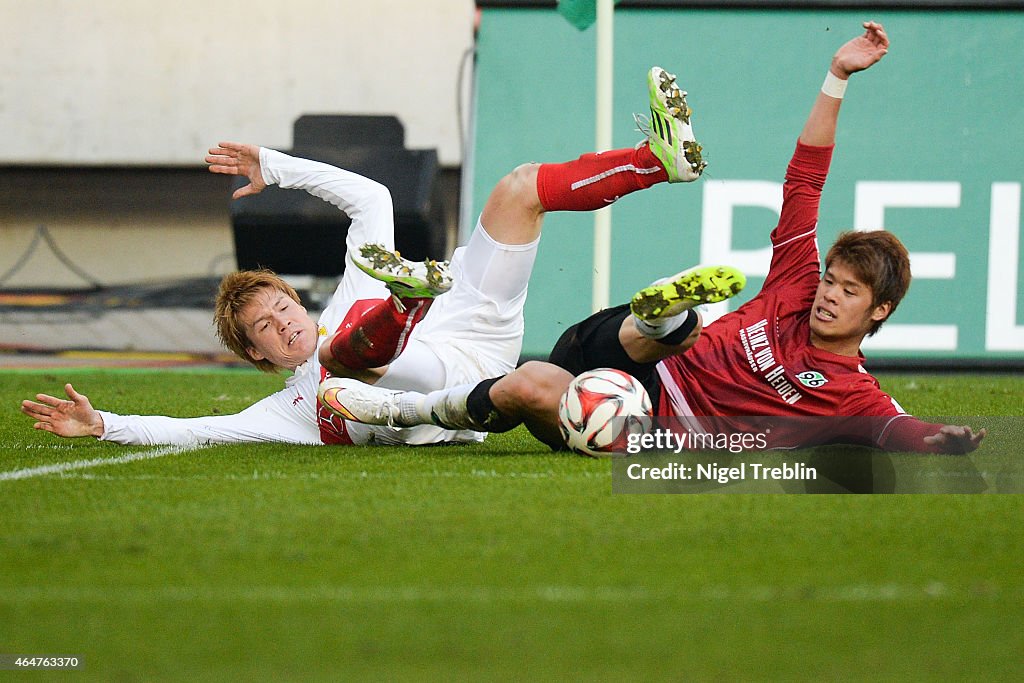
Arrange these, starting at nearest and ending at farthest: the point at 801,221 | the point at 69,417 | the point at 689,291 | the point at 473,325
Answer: the point at 689,291, the point at 801,221, the point at 69,417, the point at 473,325

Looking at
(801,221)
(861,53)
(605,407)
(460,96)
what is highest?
(460,96)

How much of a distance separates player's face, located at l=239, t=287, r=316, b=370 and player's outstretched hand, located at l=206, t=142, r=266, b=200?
505mm

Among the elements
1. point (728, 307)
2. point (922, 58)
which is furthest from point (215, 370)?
point (922, 58)

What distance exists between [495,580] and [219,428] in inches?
88.8

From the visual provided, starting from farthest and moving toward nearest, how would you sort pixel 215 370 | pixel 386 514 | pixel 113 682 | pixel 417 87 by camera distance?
pixel 417 87
pixel 215 370
pixel 386 514
pixel 113 682

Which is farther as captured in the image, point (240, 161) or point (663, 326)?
point (240, 161)

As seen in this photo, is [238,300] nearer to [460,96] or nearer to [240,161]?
[240,161]

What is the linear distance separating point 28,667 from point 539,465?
1.88m

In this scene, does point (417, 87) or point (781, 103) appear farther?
point (417, 87)

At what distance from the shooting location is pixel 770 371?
341 centimetres

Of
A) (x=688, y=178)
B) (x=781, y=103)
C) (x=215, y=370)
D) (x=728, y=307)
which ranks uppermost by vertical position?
(x=781, y=103)

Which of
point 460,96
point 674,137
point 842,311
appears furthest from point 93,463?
point 460,96

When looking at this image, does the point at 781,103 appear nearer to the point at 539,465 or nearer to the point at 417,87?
the point at 417,87

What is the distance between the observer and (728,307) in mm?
7285
